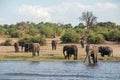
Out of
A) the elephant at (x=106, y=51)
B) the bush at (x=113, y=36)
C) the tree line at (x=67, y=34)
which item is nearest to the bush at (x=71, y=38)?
the tree line at (x=67, y=34)

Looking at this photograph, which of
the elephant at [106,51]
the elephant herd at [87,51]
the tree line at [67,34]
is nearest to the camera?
the elephant herd at [87,51]

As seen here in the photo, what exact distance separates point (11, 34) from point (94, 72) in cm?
4761

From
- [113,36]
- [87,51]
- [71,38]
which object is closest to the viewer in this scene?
[87,51]

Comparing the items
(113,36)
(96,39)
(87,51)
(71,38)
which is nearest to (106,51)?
(87,51)

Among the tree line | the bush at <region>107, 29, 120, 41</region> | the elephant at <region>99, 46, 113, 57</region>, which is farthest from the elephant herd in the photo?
the bush at <region>107, 29, 120, 41</region>

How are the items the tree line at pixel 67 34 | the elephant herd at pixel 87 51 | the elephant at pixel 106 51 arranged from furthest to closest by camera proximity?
1. the tree line at pixel 67 34
2. the elephant at pixel 106 51
3. the elephant herd at pixel 87 51

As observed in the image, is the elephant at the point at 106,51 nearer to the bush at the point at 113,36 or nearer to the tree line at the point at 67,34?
the tree line at the point at 67,34

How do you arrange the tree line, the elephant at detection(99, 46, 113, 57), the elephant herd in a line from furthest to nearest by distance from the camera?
the tree line → the elephant at detection(99, 46, 113, 57) → the elephant herd

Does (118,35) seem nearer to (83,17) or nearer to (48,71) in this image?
(48,71)

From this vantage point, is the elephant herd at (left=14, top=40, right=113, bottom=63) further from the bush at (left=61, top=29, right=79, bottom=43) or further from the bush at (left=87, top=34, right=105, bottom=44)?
the bush at (left=87, top=34, right=105, bottom=44)

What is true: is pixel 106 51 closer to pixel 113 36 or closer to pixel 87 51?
pixel 87 51

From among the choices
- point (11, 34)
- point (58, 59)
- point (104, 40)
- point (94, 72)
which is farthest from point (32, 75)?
point (11, 34)

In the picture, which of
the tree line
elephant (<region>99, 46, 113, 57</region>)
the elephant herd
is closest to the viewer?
the elephant herd

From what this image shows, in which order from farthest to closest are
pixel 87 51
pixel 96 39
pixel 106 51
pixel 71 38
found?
pixel 71 38 → pixel 96 39 → pixel 106 51 → pixel 87 51
